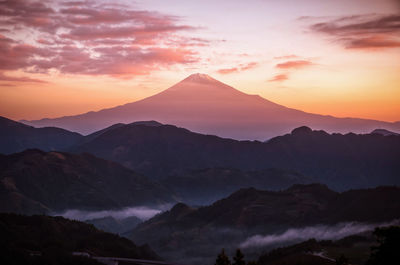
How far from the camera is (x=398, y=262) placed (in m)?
90.4

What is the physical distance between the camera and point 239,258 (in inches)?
5039

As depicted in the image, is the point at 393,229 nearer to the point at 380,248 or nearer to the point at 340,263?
the point at 380,248

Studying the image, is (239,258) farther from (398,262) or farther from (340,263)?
(398,262)

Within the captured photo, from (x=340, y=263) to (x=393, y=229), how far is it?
17614 millimetres

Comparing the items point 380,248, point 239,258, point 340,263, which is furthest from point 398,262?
point 239,258

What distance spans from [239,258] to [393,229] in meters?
41.2

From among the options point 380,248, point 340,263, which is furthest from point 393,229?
point 340,263

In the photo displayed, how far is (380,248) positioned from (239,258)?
39436 mm

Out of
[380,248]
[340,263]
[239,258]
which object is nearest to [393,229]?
[380,248]

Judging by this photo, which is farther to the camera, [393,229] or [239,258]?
[239,258]

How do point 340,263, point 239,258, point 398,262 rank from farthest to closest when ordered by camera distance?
point 239,258
point 340,263
point 398,262

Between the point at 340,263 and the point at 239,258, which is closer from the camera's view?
the point at 340,263

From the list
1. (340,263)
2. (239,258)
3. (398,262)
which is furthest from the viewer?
(239,258)

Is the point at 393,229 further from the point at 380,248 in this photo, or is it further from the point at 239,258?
the point at 239,258
